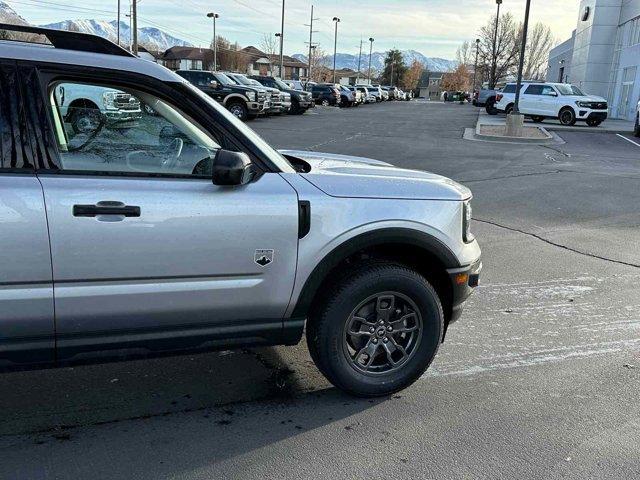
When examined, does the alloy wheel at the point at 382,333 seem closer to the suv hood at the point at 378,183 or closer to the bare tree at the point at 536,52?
the suv hood at the point at 378,183

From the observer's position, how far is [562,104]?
89.2 feet

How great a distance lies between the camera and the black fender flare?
125 inches

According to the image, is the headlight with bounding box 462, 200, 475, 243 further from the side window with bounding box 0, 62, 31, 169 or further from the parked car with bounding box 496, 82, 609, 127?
the parked car with bounding box 496, 82, 609, 127

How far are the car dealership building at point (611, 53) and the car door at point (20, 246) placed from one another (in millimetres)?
37018

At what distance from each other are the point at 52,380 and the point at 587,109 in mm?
27690

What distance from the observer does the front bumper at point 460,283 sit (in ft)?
11.6

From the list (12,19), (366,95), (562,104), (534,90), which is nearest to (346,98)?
(366,95)

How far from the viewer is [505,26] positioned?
7594 centimetres

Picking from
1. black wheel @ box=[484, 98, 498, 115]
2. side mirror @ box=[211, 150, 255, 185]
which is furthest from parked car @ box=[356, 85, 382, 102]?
side mirror @ box=[211, 150, 255, 185]

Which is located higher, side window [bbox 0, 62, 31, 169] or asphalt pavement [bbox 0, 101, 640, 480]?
side window [bbox 0, 62, 31, 169]

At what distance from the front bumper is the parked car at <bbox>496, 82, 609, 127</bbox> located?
26034mm

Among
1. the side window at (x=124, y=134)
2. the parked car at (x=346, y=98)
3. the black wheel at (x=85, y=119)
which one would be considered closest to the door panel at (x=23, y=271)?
the side window at (x=124, y=134)

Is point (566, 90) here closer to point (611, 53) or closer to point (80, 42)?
point (611, 53)

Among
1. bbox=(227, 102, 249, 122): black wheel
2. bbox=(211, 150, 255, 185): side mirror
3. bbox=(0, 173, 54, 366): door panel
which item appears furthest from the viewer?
bbox=(227, 102, 249, 122): black wheel
